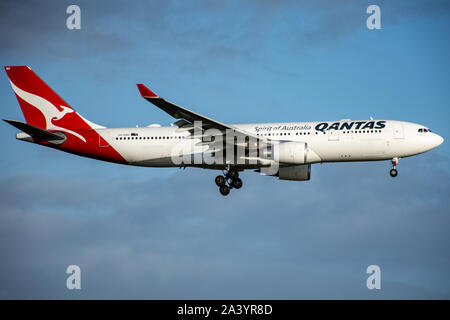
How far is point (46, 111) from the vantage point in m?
47.2

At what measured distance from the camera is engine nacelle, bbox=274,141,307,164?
40.9m

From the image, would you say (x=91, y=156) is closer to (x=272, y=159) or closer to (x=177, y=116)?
(x=177, y=116)

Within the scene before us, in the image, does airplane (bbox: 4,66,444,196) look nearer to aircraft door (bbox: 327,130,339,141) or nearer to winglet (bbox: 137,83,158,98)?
aircraft door (bbox: 327,130,339,141)

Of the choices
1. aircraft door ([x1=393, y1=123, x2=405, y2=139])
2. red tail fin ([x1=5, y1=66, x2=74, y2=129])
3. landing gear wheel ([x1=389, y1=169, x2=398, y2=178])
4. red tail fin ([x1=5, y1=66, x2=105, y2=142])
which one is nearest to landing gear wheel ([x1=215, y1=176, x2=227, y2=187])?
red tail fin ([x1=5, y1=66, x2=105, y2=142])

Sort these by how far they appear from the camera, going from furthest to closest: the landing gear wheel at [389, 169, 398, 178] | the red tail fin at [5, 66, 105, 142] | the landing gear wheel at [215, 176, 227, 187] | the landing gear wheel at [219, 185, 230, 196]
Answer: the red tail fin at [5, 66, 105, 142] → the landing gear wheel at [215, 176, 227, 187] → the landing gear wheel at [219, 185, 230, 196] → the landing gear wheel at [389, 169, 398, 178]

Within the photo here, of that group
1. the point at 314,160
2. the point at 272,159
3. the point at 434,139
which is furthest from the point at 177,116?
the point at 434,139

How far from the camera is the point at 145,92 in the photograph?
35.6m

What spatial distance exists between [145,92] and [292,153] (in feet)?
35.3

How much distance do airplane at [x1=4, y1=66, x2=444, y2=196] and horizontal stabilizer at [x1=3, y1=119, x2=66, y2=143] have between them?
65 millimetres

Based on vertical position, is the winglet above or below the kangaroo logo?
below

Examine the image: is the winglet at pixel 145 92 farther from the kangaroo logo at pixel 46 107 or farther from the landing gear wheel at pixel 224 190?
the kangaroo logo at pixel 46 107

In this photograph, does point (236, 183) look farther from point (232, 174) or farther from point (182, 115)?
point (182, 115)

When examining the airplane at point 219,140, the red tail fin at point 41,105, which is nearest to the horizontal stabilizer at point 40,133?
the airplane at point 219,140

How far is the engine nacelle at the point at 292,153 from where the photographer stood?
40.9m
